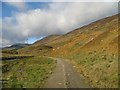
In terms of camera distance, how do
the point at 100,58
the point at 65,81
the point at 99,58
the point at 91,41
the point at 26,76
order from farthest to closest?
the point at 91,41 < the point at 99,58 < the point at 100,58 < the point at 26,76 < the point at 65,81

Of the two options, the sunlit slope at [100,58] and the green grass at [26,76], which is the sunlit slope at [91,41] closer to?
the sunlit slope at [100,58]

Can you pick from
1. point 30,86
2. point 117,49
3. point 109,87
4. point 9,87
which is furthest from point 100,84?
point 117,49

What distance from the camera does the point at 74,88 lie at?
16.8 metres

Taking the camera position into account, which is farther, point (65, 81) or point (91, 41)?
point (91, 41)

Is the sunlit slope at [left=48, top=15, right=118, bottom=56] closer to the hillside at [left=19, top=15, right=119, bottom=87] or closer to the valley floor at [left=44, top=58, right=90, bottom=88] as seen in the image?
the hillside at [left=19, top=15, right=119, bottom=87]

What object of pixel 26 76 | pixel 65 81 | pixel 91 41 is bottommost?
pixel 65 81

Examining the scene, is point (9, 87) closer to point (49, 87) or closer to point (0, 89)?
point (0, 89)

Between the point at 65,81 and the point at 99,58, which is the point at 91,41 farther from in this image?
the point at 65,81

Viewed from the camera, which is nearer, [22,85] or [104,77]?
[22,85]

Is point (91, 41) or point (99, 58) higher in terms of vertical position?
point (91, 41)

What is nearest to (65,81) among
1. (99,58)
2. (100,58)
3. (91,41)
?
(100,58)

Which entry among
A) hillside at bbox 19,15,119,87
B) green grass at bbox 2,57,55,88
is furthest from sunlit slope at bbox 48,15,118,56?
green grass at bbox 2,57,55,88

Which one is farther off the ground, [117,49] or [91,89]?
[117,49]

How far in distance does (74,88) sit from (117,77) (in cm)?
411
